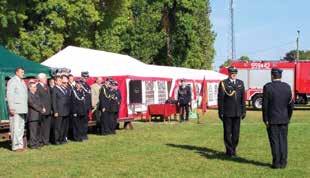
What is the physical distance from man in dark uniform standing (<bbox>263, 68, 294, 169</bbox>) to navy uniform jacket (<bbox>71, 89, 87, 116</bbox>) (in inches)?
281

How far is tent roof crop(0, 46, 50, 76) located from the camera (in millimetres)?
17516

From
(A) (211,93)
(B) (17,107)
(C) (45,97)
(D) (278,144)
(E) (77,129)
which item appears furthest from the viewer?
(A) (211,93)

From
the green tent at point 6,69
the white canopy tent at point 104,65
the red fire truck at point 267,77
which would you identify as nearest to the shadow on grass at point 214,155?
the green tent at point 6,69

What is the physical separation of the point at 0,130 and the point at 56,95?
1.84 metres

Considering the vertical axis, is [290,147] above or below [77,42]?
below

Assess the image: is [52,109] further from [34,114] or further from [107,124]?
[107,124]

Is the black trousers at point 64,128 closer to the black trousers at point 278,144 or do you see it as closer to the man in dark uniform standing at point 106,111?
the man in dark uniform standing at point 106,111

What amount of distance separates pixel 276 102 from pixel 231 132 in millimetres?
1880

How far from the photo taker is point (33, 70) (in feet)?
61.2

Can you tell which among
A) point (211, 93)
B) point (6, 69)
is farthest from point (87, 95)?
point (211, 93)

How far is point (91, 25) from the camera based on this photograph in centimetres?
3784

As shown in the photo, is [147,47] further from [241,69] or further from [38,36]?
[38,36]

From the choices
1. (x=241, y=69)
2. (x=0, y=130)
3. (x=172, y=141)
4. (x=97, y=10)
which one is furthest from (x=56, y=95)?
(x=241, y=69)

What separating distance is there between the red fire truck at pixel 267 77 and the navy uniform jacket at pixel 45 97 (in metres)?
24.5
